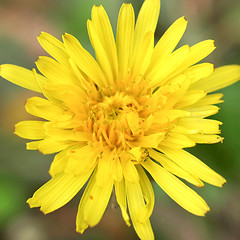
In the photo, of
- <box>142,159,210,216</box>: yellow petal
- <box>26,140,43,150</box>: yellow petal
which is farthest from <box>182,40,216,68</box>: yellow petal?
<box>26,140,43,150</box>: yellow petal

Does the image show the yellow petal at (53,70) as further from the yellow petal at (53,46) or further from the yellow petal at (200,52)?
the yellow petal at (200,52)

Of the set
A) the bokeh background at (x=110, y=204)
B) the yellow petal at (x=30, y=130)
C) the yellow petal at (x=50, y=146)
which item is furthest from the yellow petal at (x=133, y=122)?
the bokeh background at (x=110, y=204)

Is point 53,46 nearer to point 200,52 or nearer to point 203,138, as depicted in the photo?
point 200,52

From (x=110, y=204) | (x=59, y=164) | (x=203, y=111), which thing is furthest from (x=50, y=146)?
(x=110, y=204)

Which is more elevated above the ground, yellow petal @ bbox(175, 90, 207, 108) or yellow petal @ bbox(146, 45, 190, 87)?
yellow petal @ bbox(146, 45, 190, 87)

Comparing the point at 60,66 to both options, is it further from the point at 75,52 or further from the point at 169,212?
the point at 169,212

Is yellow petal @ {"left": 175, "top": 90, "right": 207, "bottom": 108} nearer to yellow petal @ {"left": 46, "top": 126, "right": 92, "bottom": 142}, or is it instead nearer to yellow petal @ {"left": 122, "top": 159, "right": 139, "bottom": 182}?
yellow petal @ {"left": 122, "top": 159, "right": 139, "bottom": 182}
